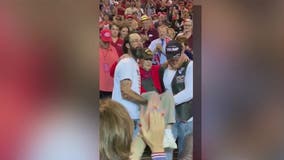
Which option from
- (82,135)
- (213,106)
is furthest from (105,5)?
(213,106)

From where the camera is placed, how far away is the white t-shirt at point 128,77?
161cm

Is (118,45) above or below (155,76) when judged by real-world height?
above

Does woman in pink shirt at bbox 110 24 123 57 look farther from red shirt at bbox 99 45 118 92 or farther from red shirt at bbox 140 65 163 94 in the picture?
red shirt at bbox 140 65 163 94

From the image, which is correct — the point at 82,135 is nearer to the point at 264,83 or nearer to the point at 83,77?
the point at 83,77

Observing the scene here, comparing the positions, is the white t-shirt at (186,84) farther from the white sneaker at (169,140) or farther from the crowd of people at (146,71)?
the white sneaker at (169,140)

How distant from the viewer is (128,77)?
162cm

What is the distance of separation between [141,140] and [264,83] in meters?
0.68

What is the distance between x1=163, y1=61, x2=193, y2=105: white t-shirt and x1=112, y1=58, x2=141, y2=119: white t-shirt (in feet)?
0.44

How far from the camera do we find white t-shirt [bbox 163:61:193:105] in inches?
65.2

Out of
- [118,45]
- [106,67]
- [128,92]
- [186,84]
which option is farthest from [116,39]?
[186,84]

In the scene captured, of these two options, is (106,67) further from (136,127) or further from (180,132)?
(180,132)

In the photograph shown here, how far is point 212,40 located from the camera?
172 centimetres

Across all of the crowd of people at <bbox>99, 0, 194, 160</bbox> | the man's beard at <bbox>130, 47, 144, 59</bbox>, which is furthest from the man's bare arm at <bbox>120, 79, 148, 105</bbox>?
the man's beard at <bbox>130, 47, 144, 59</bbox>

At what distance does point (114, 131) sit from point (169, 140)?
0.26 m
